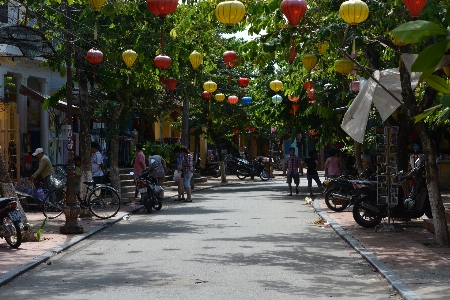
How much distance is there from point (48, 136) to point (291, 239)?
55.1 feet

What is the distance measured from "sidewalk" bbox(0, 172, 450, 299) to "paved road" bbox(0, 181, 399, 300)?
187 mm

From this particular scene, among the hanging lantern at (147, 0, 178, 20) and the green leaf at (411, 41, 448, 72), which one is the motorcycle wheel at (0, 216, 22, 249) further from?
the green leaf at (411, 41, 448, 72)

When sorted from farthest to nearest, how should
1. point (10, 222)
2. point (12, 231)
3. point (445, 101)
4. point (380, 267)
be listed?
point (10, 222) → point (12, 231) → point (380, 267) → point (445, 101)

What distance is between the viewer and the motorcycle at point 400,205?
15461mm

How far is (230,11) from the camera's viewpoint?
Result: 11.0m

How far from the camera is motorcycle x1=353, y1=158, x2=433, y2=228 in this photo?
15461mm

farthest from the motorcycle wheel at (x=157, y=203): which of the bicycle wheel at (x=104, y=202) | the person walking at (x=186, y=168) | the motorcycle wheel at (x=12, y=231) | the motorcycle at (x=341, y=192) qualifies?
the motorcycle wheel at (x=12, y=231)

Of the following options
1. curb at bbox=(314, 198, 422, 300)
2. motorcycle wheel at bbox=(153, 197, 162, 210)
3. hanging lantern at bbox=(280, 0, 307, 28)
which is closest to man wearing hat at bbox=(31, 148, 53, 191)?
motorcycle wheel at bbox=(153, 197, 162, 210)

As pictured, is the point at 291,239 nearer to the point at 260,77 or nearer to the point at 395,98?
the point at 395,98

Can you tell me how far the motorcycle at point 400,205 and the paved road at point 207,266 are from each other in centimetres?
83

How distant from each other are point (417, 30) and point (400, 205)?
13996mm

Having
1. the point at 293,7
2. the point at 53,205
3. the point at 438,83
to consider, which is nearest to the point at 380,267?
the point at 293,7

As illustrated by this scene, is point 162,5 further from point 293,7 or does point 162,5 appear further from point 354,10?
point 354,10

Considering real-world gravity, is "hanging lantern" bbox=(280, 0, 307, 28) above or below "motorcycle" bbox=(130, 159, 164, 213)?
above
